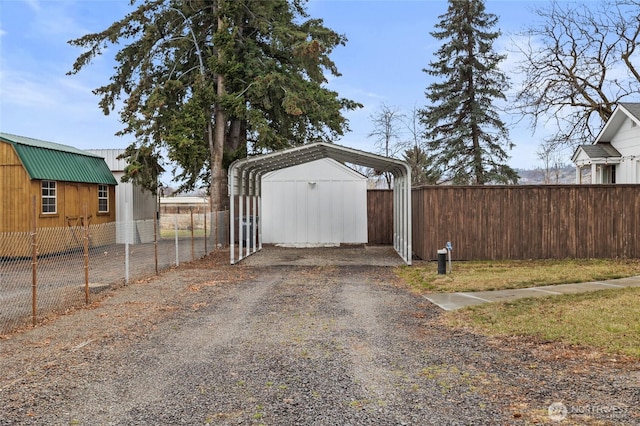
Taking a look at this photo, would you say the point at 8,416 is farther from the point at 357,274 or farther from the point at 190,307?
the point at 357,274

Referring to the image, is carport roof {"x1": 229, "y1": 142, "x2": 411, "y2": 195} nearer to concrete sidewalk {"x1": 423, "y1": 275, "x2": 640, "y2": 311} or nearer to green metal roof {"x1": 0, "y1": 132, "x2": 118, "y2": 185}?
concrete sidewalk {"x1": 423, "y1": 275, "x2": 640, "y2": 311}

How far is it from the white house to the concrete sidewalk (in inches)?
334

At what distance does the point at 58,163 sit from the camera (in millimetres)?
17609

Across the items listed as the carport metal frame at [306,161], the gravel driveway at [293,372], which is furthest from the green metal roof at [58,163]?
the gravel driveway at [293,372]

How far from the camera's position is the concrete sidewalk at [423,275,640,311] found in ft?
27.6

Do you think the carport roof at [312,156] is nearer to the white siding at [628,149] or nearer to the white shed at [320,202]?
the white shed at [320,202]

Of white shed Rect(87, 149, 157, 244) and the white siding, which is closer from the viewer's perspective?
the white siding

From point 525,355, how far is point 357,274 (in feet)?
22.2

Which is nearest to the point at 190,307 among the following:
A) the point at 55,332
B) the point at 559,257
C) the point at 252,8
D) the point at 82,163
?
the point at 55,332

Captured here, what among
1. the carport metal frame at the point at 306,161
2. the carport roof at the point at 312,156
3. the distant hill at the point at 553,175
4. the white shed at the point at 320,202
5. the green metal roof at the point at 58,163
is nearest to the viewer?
the carport metal frame at the point at 306,161

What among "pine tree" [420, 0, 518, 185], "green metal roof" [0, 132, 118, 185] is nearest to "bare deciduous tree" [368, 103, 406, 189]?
"pine tree" [420, 0, 518, 185]

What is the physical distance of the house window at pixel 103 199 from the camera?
20.3m

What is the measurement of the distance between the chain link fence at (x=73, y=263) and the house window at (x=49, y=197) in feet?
2.66

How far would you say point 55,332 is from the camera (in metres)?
6.69
